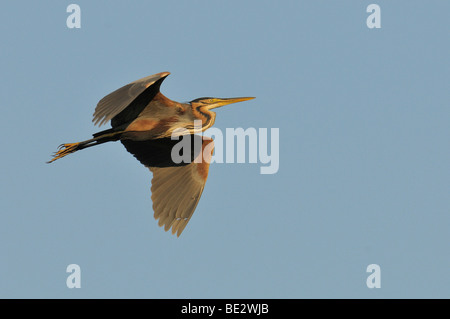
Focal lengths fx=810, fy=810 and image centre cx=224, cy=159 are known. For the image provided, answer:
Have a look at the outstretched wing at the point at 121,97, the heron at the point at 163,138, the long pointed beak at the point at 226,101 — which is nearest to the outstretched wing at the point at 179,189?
the heron at the point at 163,138

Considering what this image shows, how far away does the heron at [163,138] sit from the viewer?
9.89 metres

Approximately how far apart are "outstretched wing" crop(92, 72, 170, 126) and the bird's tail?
2.49 feet

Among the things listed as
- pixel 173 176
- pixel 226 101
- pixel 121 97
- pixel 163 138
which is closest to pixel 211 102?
pixel 226 101

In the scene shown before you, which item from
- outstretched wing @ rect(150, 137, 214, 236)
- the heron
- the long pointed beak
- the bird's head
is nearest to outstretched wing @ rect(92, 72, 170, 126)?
the heron

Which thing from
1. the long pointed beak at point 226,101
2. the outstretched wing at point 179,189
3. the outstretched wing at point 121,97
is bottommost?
the outstretched wing at point 179,189

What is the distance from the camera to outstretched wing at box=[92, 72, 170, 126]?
913 cm

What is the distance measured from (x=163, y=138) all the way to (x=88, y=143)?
3.72 feet

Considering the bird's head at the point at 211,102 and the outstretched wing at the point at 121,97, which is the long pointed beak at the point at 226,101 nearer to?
the bird's head at the point at 211,102

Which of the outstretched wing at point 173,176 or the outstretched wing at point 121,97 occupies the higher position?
the outstretched wing at point 121,97

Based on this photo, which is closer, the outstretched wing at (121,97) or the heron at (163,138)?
the outstretched wing at (121,97)

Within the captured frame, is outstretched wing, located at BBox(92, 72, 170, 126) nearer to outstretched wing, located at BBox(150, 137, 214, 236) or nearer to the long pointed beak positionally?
the long pointed beak
